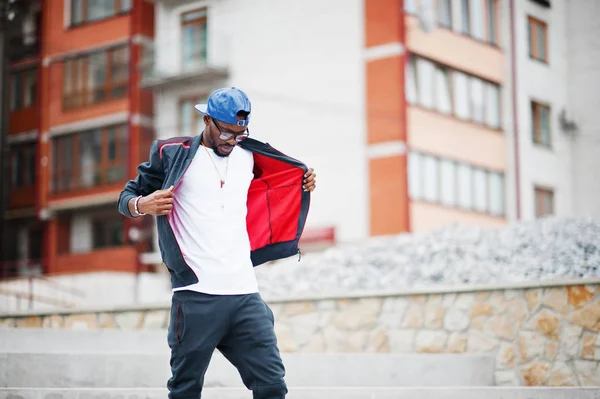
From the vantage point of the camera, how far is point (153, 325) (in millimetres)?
10773

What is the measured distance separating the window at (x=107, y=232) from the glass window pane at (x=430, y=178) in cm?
1258

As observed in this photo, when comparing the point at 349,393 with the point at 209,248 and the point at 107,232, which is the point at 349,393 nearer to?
the point at 209,248

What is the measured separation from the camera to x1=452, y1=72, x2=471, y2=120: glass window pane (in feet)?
93.2

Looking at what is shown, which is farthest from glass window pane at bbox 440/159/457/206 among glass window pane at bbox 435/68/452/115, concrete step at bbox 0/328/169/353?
concrete step at bbox 0/328/169/353

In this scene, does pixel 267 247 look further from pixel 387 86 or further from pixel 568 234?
pixel 387 86

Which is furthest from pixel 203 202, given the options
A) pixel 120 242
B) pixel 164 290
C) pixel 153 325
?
pixel 120 242

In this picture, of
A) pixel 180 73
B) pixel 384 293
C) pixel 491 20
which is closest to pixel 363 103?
pixel 491 20

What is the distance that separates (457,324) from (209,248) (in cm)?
569

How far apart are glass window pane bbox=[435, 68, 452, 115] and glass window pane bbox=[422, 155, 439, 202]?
1845 mm

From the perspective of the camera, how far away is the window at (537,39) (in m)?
26.2

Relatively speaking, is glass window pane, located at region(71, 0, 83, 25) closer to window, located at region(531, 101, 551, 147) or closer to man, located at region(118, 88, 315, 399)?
window, located at region(531, 101, 551, 147)

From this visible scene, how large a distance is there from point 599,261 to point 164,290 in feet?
69.8

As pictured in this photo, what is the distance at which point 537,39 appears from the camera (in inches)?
1052

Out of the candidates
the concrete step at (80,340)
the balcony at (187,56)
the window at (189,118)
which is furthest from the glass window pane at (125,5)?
the concrete step at (80,340)
